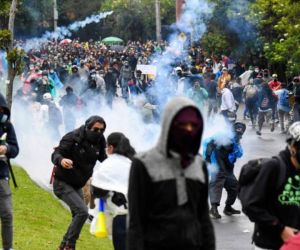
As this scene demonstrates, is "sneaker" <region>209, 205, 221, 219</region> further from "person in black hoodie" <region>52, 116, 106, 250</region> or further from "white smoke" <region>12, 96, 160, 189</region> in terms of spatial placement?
"person in black hoodie" <region>52, 116, 106, 250</region>

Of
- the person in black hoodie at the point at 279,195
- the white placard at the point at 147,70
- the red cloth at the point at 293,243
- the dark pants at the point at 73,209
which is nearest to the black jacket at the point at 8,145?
the dark pants at the point at 73,209

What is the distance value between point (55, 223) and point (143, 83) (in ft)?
69.0

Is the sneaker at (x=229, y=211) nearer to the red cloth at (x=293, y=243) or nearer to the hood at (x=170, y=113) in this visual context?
the red cloth at (x=293, y=243)

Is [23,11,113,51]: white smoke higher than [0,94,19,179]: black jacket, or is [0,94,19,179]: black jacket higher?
[23,11,113,51]: white smoke

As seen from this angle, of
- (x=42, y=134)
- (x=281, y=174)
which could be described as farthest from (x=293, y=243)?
(x=42, y=134)

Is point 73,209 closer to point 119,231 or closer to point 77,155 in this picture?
point 77,155

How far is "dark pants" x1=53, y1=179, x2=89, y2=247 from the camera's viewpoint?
9.74m

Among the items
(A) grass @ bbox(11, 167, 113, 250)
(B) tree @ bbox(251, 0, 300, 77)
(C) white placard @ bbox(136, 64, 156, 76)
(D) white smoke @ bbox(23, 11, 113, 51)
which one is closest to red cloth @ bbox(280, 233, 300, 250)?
(A) grass @ bbox(11, 167, 113, 250)

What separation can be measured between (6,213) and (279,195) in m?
3.10

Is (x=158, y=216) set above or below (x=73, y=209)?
above

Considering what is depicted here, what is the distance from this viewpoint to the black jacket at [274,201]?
19.6 ft

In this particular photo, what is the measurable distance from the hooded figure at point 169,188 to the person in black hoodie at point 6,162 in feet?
10.0

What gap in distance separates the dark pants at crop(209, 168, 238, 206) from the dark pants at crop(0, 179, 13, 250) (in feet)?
19.2

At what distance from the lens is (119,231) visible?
26.1ft
